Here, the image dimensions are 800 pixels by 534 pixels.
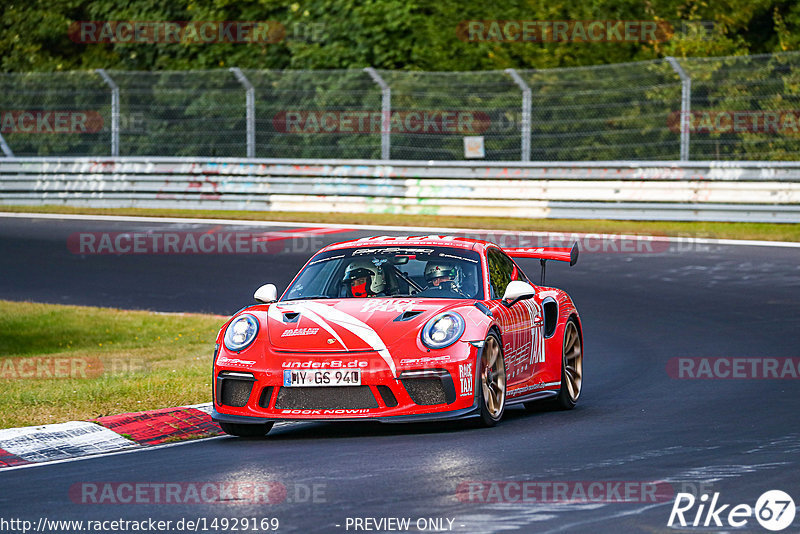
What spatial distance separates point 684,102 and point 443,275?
13.6m

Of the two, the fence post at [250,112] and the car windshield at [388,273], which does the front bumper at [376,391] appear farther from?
the fence post at [250,112]

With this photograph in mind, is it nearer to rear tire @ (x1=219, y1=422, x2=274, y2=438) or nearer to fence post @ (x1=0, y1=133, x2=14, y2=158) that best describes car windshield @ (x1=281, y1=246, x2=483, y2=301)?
rear tire @ (x1=219, y1=422, x2=274, y2=438)

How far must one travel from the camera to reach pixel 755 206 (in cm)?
2150

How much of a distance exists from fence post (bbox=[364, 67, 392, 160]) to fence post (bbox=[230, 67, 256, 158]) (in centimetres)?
259

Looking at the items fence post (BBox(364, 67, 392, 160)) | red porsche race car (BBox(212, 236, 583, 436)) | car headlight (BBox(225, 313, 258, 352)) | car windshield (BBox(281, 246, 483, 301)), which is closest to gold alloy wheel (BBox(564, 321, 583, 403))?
red porsche race car (BBox(212, 236, 583, 436))

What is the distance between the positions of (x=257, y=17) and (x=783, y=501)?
87.8ft

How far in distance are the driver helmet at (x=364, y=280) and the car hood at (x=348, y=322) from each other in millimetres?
501

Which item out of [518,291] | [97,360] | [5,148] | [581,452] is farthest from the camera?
[5,148]

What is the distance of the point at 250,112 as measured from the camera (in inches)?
1035

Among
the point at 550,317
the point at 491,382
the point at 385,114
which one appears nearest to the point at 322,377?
the point at 491,382

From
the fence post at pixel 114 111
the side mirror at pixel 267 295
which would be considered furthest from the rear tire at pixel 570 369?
the fence post at pixel 114 111

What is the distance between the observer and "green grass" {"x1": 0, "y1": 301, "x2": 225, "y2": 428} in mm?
10039

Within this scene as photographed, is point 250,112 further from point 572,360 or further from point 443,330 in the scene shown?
point 443,330

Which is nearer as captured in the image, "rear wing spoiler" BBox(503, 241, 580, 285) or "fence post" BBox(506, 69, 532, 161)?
"rear wing spoiler" BBox(503, 241, 580, 285)
